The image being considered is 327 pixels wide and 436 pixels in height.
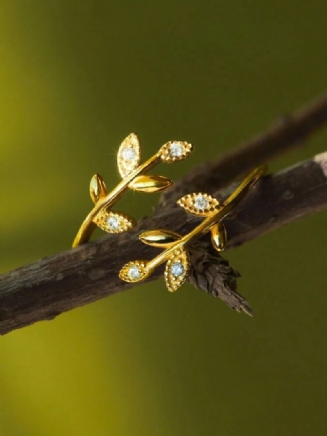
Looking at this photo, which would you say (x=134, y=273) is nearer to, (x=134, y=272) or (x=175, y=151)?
(x=134, y=272)

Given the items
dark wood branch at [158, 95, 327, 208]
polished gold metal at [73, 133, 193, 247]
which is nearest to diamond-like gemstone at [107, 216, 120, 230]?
Result: polished gold metal at [73, 133, 193, 247]

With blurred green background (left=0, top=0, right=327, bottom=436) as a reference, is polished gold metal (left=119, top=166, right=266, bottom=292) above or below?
below

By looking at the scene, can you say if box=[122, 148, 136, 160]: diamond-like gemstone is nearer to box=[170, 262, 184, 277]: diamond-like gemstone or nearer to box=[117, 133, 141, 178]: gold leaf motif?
box=[117, 133, 141, 178]: gold leaf motif

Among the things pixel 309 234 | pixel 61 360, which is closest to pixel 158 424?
pixel 61 360

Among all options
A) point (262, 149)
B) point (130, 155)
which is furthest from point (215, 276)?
point (262, 149)

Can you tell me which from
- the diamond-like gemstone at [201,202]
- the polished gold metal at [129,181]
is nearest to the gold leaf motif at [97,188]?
the polished gold metal at [129,181]

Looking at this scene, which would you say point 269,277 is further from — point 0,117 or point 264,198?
point 0,117
